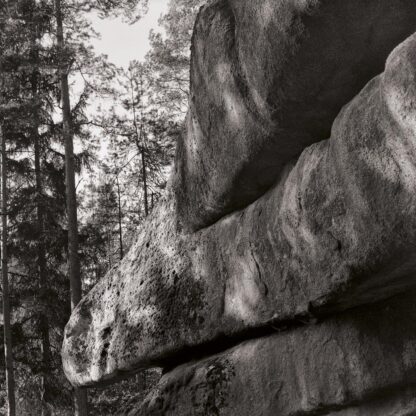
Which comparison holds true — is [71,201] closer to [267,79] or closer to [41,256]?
[41,256]

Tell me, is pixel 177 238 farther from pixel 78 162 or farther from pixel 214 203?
pixel 78 162

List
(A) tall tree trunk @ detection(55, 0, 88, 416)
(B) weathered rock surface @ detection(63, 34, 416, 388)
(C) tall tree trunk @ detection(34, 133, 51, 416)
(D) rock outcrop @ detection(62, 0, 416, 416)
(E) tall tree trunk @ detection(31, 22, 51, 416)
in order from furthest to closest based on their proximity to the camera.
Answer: (C) tall tree trunk @ detection(34, 133, 51, 416), (E) tall tree trunk @ detection(31, 22, 51, 416), (A) tall tree trunk @ detection(55, 0, 88, 416), (D) rock outcrop @ detection(62, 0, 416, 416), (B) weathered rock surface @ detection(63, 34, 416, 388)

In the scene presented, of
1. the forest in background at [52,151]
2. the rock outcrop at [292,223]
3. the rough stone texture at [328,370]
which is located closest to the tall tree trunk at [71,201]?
the forest in background at [52,151]

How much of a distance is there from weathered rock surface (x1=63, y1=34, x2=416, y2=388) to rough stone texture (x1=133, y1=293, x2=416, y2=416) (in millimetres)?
173

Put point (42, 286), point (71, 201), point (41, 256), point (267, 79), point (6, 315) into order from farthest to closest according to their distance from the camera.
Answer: point (41, 256), point (42, 286), point (6, 315), point (71, 201), point (267, 79)

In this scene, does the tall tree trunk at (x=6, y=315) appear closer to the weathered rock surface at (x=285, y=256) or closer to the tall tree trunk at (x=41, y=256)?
the tall tree trunk at (x=41, y=256)

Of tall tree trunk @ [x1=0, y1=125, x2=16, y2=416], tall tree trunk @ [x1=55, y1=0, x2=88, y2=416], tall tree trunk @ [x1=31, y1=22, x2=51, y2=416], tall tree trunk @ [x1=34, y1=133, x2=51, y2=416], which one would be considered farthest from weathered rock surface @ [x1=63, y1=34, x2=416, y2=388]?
tall tree trunk @ [x1=34, y1=133, x2=51, y2=416]

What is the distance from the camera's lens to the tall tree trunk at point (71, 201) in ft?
40.5

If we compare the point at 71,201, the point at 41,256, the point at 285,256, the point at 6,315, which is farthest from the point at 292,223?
the point at 41,256

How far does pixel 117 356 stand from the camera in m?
6.26

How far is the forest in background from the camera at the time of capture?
14.7m

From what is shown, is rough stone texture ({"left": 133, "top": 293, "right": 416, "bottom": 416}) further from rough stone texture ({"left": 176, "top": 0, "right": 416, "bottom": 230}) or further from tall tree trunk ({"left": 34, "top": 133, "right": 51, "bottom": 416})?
tall tree trunk ({"left": 34, "top": 133, "right": 51, "bottom": 416})

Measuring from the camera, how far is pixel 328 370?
4.10 meters

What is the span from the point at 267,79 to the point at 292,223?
103 centimetres
